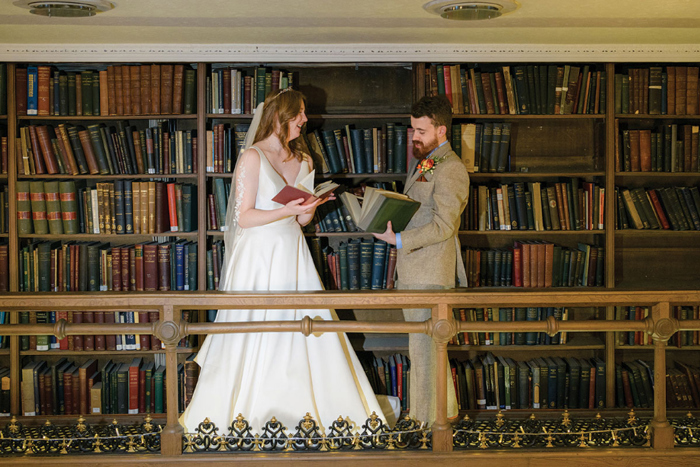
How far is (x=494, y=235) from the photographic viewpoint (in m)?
4.32

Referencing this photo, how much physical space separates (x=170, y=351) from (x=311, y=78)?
244 centimetres

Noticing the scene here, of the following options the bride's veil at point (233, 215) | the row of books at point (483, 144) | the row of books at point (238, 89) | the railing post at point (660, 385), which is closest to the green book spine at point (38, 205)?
the row of books at point (238, 89)

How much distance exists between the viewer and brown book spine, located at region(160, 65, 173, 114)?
388 cm

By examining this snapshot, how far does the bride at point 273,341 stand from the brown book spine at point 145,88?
42.6 inches

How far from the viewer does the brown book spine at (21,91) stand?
388 centimetres

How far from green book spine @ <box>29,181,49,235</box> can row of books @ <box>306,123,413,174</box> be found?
5.37ft

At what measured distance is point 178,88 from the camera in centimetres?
389

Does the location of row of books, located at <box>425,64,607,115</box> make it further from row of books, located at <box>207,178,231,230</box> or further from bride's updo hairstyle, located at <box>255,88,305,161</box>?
row of books, located at <box>207,178,231,230</box>

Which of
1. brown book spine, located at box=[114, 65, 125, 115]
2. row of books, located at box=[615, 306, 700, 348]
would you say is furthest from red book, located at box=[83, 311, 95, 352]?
row of books, located at box=[615, 306, 700, 348]

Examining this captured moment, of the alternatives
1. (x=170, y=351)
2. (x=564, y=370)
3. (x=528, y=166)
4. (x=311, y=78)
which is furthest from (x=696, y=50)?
(x=170, y=351)

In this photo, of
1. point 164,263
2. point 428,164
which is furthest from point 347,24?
point 164,263

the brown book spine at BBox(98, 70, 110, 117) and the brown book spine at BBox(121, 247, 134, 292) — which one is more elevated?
the brown book spine at BBox(98, 70, 110, 117)

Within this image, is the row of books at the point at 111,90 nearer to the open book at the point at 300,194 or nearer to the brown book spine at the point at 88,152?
the brown book spine at the point at 88,152

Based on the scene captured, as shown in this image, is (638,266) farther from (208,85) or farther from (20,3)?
(20,3)
